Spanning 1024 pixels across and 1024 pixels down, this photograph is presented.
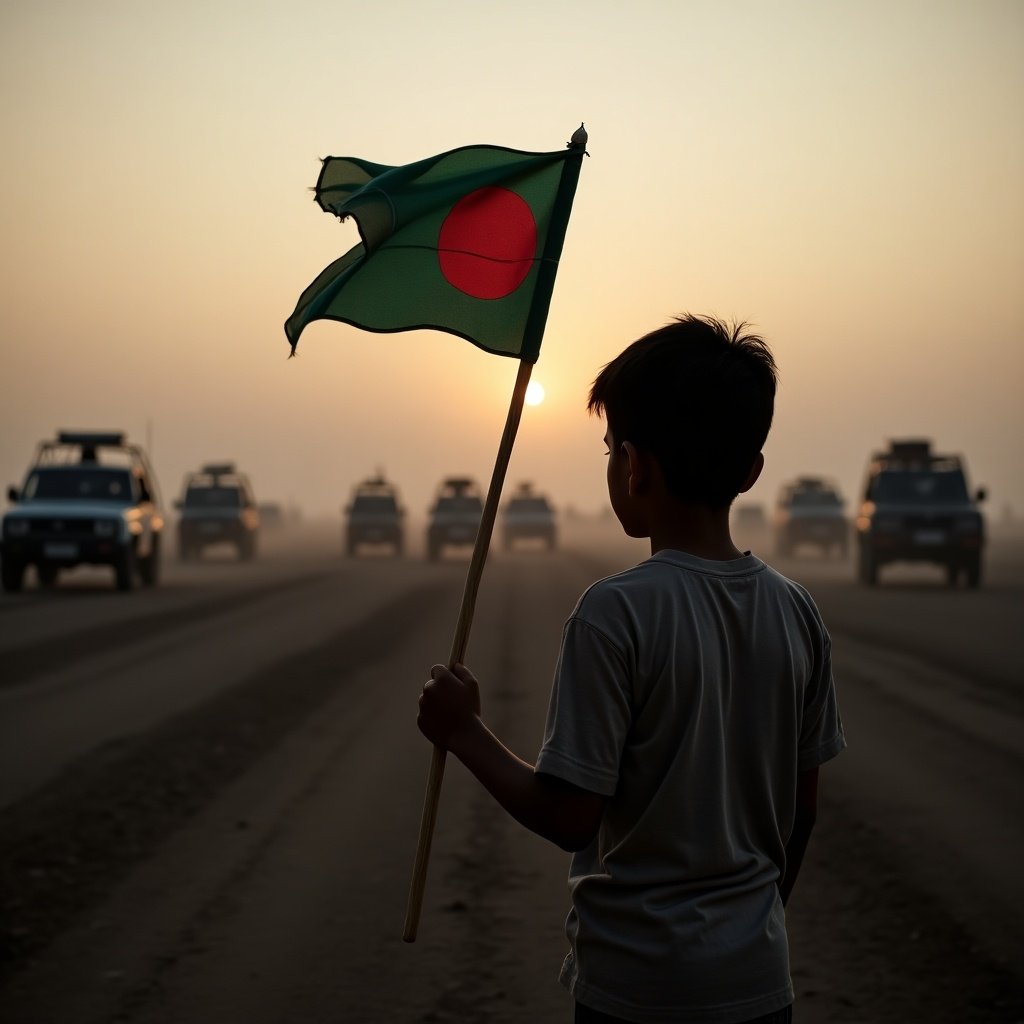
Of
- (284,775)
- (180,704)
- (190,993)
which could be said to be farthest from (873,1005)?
(180,704)

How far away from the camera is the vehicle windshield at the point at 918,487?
2594 centimetres

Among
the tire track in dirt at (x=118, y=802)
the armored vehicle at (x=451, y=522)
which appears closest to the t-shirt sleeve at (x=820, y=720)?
the tire track in dirt at (x=118, y=802)

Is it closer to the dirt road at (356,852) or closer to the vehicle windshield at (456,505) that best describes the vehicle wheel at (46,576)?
the dirt road at (356,852)

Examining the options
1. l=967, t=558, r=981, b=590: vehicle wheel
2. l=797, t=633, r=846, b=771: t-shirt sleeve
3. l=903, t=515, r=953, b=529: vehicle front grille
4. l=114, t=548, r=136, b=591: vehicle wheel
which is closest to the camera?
l=797, t=633, r=846, b=771: t-shirt sleeve

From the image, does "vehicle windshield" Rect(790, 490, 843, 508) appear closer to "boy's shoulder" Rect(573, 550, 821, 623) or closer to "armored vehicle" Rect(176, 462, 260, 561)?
"armored vehicle" Rect(176, 462, 260, 561)

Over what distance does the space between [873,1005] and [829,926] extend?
31.9 inches

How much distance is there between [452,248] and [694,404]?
107 centimetres

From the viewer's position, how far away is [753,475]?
2148 mm

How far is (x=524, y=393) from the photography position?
2584 mm

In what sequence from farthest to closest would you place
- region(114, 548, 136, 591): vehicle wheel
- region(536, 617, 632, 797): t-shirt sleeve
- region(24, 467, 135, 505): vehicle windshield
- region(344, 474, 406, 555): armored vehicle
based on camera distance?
region(344, 474, 406, 555): armored vehicle → region(24, 467, 135, 505): vehicle windshield → region(114, 548, 136, 591): vehicle wheel → region(536, 617, 632, 797): t-shirt sleeve

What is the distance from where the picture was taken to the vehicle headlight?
75.8ft

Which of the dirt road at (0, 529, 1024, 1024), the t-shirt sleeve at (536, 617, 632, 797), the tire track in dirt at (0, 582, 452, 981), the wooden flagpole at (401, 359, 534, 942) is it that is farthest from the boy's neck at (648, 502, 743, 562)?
the tire track in dirt at (0, 582, 452, 981)

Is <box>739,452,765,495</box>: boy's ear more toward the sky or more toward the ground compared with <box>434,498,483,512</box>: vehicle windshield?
more toward the ground

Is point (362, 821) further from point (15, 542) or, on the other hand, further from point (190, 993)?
point (15, 542)
